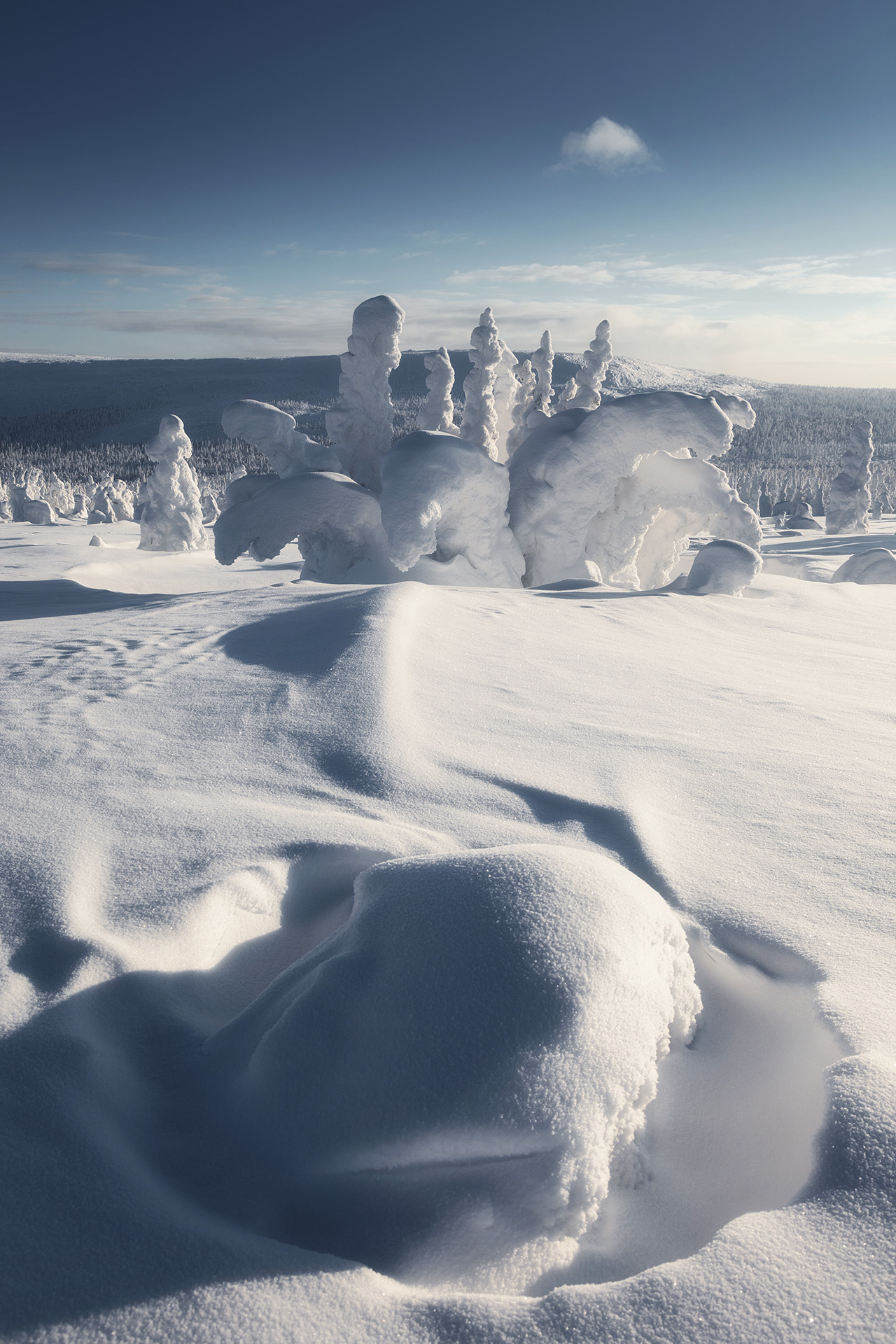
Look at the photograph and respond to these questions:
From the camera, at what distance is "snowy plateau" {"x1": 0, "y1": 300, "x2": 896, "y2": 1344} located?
97 centimetres

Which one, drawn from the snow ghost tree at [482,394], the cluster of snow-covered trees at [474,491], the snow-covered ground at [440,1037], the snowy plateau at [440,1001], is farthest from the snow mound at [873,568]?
the snow-covered ground at [440,1037]

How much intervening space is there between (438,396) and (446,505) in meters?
6.47

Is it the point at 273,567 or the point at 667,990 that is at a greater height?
the point at 667,990

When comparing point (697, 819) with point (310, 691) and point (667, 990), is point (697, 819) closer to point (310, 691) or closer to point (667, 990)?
point (667, 990)

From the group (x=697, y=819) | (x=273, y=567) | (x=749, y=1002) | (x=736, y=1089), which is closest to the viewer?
(x=736, y=1089)

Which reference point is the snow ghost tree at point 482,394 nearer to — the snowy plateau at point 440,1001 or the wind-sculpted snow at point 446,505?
the wind-sculpted snow at point 446,505

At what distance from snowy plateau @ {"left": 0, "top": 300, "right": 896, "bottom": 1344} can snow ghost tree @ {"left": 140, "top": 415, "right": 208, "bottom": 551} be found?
1556cm

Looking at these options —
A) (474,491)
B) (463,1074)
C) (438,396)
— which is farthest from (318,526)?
(463,1074)

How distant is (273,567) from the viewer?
12.3 m

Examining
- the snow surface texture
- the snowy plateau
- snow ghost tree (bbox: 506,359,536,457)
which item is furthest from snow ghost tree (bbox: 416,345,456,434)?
the snowy plateau

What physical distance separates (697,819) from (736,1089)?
38.9 inches

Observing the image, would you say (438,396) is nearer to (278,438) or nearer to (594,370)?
(278,438)

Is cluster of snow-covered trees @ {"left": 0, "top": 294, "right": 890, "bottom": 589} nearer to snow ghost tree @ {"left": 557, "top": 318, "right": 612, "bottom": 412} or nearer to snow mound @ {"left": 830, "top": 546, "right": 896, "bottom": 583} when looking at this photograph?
snow mound @ {"left": 830, "top": 546, "right": 896, "bottom": 583}

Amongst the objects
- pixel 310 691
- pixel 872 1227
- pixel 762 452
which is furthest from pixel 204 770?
pixel 762 452
